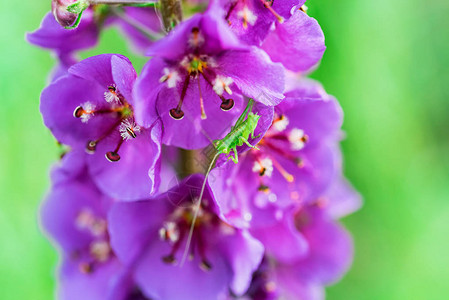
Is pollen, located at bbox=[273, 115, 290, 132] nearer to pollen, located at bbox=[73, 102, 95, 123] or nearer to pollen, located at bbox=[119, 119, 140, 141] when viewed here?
pollen, located at bbox=[119, 119, 140, 141]

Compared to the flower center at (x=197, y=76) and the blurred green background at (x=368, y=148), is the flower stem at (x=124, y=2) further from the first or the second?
the blurred green background at (x=368, y=148)

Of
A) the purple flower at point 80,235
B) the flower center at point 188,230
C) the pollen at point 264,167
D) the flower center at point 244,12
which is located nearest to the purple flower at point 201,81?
the flower center at point 244,12

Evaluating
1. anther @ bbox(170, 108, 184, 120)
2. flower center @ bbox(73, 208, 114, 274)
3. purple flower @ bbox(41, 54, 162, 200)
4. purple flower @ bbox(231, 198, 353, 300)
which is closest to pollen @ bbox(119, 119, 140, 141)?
purple flower @ bbox(41, 54, 162, 200)

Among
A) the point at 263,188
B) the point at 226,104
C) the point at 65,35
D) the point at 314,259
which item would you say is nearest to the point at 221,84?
the point at 226,104

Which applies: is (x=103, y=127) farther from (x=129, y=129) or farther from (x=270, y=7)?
(x=270, y=7)

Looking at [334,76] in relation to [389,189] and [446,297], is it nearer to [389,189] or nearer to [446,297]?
[389,189]

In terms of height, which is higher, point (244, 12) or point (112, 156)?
point (244, 12)

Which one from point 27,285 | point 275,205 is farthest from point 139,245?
point 27,285
